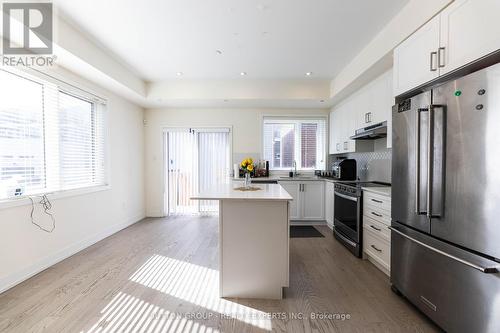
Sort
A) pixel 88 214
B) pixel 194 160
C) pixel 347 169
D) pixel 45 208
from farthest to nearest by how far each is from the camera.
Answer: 1. pixel 194 160
2. pixel 347 169
3. pixel 88 214
4. pixel 45 208

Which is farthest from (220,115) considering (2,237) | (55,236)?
(2,237)

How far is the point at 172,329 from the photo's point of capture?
67.7 inches

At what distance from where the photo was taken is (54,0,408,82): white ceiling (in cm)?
→ 218

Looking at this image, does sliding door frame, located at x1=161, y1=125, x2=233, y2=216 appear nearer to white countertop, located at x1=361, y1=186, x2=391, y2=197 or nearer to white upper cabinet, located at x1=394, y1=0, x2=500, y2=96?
white countertop, located at x1=361, y1=186, x2=391, y2=197

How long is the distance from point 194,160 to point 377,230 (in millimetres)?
3785

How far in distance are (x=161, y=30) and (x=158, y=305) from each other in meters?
2.86

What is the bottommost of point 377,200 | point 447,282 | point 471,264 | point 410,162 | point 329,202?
point 447,282

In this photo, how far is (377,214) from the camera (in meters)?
2.60

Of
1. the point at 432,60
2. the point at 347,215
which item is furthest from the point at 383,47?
the point at 347,215

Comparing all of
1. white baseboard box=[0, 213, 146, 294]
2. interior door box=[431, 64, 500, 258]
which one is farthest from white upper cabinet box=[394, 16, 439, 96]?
white baseboard box=[0, 213, 146, 294]

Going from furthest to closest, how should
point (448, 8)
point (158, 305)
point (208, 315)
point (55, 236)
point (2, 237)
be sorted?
1. point (55, 236)
2. point (2, 237)
3. point (158, 305)
4. point (208, 315)
5. point (448, 8)

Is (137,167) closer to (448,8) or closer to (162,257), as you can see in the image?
(162,257)

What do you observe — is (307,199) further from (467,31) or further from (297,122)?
(467,31)

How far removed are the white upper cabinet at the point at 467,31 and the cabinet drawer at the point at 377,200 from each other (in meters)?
1.30
